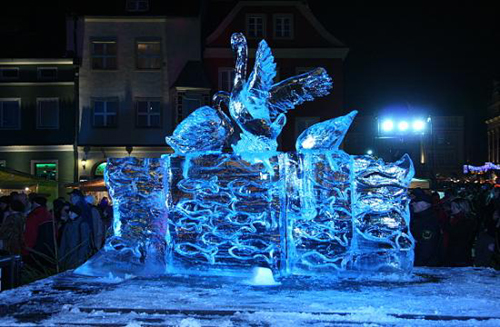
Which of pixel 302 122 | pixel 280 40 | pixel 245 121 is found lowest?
pixel 245 121

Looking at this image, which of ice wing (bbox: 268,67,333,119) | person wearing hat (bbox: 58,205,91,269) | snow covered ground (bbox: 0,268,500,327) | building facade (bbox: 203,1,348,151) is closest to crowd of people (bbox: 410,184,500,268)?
snow covered ground (bbox: 0,268,500,327)

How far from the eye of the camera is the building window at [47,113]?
1096 inches

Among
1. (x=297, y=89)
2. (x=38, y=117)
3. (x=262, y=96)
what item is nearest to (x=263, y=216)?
(x=262, y=96)

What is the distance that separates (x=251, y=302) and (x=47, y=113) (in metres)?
24.5

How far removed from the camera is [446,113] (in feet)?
260

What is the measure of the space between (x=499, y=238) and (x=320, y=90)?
3.72 meters

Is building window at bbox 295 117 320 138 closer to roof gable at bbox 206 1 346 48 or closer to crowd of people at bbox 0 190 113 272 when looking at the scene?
roof gable at bbox 206 1 346 48

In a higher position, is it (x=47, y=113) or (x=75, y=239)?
(x=47, y=113)

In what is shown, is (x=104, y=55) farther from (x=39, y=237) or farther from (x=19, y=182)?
(x=39, y=237)

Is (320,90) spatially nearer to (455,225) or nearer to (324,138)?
(324,138)

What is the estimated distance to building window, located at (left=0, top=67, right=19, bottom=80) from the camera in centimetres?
2778

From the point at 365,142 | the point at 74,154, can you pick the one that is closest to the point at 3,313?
the point at 74,154

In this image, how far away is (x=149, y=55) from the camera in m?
28.2

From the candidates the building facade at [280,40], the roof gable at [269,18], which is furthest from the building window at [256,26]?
the roof gable at [269,18]
